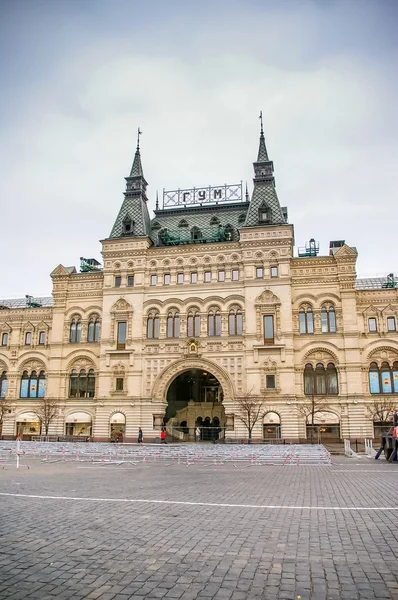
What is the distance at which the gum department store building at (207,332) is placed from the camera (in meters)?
47.6

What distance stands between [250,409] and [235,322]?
8677 millimetres

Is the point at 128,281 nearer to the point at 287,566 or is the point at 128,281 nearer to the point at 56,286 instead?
the point at 56,286

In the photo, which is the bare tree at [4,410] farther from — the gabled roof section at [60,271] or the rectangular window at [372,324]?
the rectangular window at [372,324]

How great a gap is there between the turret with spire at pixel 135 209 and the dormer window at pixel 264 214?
12.3 meters

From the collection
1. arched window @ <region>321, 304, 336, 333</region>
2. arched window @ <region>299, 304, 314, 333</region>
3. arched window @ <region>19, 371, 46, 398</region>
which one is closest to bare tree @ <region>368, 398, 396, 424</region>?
arched window @ <region>321, 304, 336, 333</region>

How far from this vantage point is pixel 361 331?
48094 millimetres

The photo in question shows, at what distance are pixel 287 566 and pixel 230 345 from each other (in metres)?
41.5

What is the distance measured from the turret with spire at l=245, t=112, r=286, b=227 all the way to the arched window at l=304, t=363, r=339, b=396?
14857 millimetres

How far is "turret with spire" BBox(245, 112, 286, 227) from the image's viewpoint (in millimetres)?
51812

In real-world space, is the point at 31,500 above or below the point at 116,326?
below

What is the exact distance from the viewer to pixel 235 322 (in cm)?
5038

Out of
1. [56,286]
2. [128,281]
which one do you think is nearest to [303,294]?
[128,281]

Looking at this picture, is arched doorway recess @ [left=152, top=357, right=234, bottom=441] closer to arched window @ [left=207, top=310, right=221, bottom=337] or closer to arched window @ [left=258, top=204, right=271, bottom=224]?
arched window @ [left=207, top=310, right=221, bottom=337]

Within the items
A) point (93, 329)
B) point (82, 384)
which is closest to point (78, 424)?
point (82, 384)
